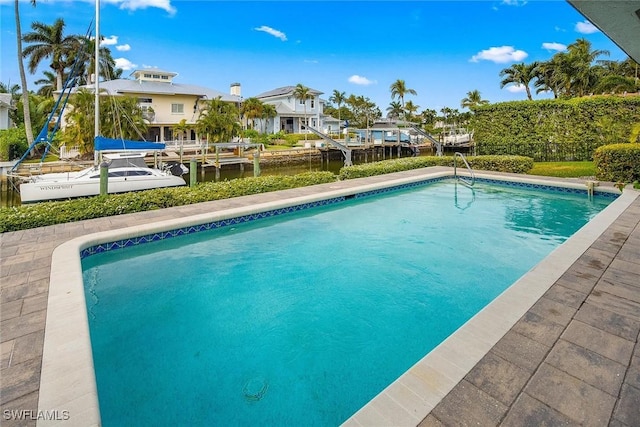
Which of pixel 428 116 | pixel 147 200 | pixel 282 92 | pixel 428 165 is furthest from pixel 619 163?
pixel 428 116

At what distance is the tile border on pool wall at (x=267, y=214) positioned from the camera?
677 cm

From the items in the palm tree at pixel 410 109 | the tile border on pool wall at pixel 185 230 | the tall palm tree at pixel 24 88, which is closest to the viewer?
the tile border on pool wall at pixel 185 230

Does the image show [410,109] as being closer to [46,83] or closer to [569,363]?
[46,83]

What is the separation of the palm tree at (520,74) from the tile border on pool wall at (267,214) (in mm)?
26167

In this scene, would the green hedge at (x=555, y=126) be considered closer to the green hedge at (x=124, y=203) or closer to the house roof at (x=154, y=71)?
the green hedge at (x=124, y=203)

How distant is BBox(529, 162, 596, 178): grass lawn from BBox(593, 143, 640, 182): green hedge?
1713 mm

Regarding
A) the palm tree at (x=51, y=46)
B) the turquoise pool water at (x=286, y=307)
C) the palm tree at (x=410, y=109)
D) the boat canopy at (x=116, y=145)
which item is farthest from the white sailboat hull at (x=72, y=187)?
the palm tree at (x=410, y=109)

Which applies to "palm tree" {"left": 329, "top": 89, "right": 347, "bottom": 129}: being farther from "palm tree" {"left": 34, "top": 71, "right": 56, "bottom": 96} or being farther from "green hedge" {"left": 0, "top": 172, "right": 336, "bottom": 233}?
"green hedge" {"left": 0, "top": 172, "right": 336, "bottom": 233}

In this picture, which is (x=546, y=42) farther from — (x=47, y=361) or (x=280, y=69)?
(x=47, y=361)

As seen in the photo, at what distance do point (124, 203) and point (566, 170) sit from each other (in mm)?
17270

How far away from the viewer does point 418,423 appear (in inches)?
90.8

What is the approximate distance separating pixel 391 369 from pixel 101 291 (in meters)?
4.61

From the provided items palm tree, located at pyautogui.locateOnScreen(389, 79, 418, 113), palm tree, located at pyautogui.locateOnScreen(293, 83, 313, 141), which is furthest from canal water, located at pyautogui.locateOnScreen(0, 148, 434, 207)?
palm tree, located at pyautogui.locateOnScreen(389, 79, 418, 113)

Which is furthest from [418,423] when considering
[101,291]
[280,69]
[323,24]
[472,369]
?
[280,69]
